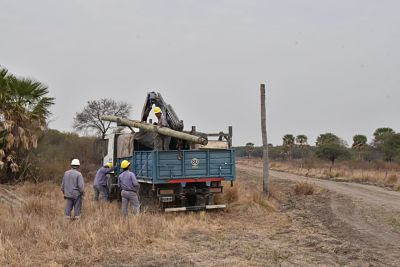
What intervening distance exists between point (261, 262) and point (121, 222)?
139 inches

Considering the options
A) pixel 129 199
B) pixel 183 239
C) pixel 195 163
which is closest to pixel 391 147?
pixel 195 163

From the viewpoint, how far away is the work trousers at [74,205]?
39.1ft

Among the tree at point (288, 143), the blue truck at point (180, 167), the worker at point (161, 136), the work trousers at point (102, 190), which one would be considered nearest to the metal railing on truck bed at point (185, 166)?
the blue truck at point (180, 167)

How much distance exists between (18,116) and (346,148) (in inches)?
2026

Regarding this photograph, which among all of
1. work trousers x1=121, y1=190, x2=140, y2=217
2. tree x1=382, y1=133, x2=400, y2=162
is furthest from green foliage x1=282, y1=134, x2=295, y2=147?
work trousers x1=121, y1=190, x2=140, y2=217

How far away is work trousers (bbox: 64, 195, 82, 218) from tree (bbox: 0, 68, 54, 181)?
28.9 ft

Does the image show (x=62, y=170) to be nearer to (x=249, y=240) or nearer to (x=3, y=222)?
(x=3, y=222)

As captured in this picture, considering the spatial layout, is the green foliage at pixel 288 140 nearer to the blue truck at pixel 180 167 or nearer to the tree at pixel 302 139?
the tree at pixel 302 139

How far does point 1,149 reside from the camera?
1995 centimetres

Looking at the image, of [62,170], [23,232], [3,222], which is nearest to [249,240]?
[23,232]

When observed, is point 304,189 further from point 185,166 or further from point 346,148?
point 346,148

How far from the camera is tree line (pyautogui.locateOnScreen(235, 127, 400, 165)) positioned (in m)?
53.4

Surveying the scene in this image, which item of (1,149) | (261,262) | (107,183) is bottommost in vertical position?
(261,262)

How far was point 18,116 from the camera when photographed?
20.1 meters
